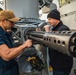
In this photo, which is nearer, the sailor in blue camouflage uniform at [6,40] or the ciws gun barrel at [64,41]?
the ciws gun barrel at [64,41]

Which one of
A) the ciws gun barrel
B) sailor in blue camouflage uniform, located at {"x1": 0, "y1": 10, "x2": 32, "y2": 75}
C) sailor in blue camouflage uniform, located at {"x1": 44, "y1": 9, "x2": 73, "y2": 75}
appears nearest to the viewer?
the ciws gun barrel

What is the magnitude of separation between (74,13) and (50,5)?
140cm

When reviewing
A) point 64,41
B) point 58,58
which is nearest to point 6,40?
point 58,58

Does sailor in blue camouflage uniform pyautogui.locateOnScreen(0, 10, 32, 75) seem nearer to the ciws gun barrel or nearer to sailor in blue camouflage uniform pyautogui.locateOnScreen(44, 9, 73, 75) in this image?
the ciws gun barrel

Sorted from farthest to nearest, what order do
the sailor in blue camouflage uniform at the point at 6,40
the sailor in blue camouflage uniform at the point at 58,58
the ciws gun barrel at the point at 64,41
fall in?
the sailor in blue camouflage uniform at the point at 58,58
the sailor in blue camouflage uniform at the point at 6,40
the ciws gun barrel at the point at 64,41

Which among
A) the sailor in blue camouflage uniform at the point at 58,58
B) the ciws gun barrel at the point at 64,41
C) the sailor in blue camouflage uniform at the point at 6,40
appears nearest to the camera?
the ciws gun barrel at the point at 64,41

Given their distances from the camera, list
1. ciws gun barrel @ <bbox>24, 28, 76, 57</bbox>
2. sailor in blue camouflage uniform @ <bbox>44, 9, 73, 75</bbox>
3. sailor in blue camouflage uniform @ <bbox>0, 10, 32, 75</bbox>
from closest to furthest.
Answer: ciws gun barrel @ <bbox>24, 28, 76, 57</bbox> → sailor in blue camouflage uniform @ <bbox>0, 10, 32, 75</bbox> → sailor in blue camouflage uniform @ <bbox>44, 9, 73, 75</bbox>

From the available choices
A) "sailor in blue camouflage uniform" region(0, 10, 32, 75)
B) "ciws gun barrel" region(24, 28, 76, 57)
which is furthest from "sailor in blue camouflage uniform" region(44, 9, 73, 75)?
"ciws gun barrel" region(24, 28, 76, 57)

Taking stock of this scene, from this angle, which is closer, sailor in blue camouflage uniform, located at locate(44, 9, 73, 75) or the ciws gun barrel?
the ciws gun barrel

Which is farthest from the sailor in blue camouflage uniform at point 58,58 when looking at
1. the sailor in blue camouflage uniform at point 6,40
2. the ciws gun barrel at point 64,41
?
the ciws gun barrel at point 64,41

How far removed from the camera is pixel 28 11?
333cm

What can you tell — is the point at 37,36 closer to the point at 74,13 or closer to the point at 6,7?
the point at 74,13

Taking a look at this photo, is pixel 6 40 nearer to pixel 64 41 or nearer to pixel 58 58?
pixel 58 58

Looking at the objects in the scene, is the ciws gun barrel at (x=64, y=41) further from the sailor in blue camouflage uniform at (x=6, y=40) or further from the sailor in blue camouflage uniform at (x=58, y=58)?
the sailor in blue camouflage uniform at (x=58, y=58)
